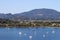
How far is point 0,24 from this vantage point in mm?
110438
